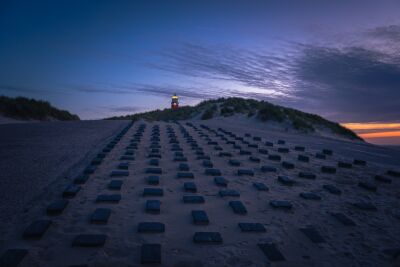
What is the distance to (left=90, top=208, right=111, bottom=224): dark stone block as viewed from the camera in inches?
116

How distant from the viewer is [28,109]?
1755cm

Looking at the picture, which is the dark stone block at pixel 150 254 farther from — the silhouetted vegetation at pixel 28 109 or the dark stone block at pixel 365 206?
the silhouetted vegetation at pixel 28 109

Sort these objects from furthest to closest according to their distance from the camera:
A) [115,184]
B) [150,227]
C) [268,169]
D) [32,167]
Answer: [268,169]
[32,167]
[115,184]
[150,227]

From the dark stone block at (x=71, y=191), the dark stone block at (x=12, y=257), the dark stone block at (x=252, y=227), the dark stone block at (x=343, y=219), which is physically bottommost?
the dark stone block at (x=12, y=257)

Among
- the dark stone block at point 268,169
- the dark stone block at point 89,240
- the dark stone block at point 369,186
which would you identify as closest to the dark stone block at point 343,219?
the dark stone block at point 369,186

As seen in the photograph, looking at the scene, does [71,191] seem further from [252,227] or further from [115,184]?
[252,227]

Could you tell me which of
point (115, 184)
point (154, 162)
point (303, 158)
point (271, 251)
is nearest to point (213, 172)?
point (154, 162)

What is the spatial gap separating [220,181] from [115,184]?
153 centimetres

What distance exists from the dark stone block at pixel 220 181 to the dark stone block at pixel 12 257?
2620 mm

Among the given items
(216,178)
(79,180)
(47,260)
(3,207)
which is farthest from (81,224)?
(216,178)

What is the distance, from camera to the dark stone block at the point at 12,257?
2.19 meters

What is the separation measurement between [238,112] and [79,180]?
65.0ft

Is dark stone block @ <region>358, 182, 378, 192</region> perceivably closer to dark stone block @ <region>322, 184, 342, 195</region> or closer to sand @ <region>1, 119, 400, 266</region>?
sand @ <region>1, 119, 400, 266</region>

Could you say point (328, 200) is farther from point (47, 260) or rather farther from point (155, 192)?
point (47, 260)
